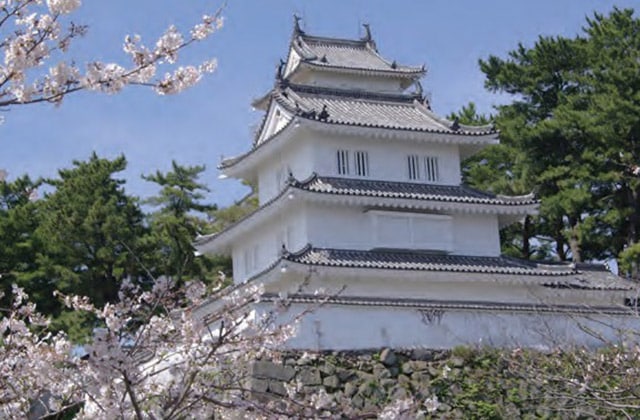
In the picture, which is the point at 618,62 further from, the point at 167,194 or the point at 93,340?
the point at 93,340

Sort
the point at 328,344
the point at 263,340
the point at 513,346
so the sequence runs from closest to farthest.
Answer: the point at 263,340 < the point at 328,344 < the point at 513,346

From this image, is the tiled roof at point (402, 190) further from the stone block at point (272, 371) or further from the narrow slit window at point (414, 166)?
the stone block at point (272, 371)

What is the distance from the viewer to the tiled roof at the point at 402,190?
698 inches

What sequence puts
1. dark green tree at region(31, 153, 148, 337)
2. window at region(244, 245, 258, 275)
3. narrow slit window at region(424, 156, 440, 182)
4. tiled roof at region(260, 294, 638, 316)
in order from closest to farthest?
tiled roof at region(260, 294, 638, 316), narrow slit window at region(424, 156, 440, 182), window at region(244, 245, 258, 275), dark green tree at region(31, 153, 148, 337)

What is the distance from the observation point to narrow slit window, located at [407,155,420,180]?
1931cm

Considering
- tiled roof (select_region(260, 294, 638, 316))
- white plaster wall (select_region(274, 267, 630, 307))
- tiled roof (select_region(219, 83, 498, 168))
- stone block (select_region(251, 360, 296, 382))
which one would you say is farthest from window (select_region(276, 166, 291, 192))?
Result: stone block (select_region(251, 360, 296, 382))

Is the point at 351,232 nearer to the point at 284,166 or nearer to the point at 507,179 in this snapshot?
the point at 284,166

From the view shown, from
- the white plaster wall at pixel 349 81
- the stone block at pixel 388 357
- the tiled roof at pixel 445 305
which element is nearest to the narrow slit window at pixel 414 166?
the white plaster wall at pixel 349 81

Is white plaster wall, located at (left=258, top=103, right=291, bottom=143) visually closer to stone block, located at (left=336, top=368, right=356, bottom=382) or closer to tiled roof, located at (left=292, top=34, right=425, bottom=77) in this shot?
tiled roof, located at (left=292, top=34, right=425, bottom=77)

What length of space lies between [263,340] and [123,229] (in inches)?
721

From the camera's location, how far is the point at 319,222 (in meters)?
17.9

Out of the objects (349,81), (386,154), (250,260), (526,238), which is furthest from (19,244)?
(526,238)

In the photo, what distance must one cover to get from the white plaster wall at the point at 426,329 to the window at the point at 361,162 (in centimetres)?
447

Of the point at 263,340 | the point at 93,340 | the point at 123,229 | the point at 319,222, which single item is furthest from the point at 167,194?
the point at 93,340
